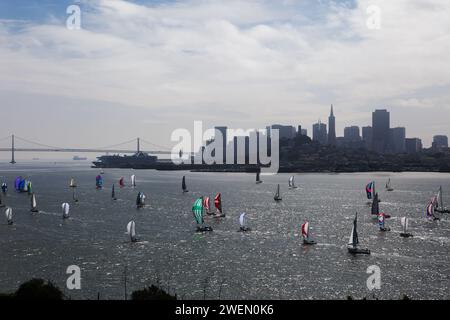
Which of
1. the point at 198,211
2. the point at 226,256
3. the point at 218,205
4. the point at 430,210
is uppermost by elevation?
the point at 198,211

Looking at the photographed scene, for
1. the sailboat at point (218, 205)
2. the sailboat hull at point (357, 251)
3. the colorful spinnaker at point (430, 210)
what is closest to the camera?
the sailboat hull at point (357, 251)

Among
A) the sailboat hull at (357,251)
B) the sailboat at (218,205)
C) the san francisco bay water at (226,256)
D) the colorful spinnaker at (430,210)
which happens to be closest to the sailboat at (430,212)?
the colorful spinnaker at (430,210)

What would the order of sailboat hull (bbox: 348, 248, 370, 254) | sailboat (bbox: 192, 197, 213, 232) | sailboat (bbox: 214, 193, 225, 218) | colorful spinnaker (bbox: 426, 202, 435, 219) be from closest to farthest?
sailboat hull (bbox: 348, 248, 370, 254)
sailboat (bbox: 192, 197, 213, 232)
colorful spinnaker (bbox: 426, 202, 435, 219)
sailboat (bbox: 214, 193, 225, 218)

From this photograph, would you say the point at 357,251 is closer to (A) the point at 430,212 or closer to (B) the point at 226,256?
(B) the point at 226,256

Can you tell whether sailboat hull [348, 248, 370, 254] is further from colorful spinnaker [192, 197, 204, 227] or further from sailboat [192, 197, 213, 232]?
colorful spinnaker [192, 197, 204, 227]

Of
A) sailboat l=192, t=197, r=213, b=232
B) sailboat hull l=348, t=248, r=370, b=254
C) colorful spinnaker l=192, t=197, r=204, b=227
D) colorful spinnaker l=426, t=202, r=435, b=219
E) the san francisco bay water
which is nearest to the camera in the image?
the san francisco bay water

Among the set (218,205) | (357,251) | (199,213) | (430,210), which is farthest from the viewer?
(218,205)

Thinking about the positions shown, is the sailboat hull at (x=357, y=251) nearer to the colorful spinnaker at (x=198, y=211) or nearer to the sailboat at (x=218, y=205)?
the colorful spinnaker at (x=198, y=211)

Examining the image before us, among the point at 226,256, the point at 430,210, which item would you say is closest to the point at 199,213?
the point at 226,256

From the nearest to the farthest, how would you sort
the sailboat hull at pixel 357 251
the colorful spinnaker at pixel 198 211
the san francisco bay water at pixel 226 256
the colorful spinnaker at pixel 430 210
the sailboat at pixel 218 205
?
the san francisco bay water at pixel 226 256, the sailboat hull at pixel 357 251, the colorful spinnaker at pixel 198 211, the colorful spinnaker at pixel 430 210, the sailboat at pixel 218 205

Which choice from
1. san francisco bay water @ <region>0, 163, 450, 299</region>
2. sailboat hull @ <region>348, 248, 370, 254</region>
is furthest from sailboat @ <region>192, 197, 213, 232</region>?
sailboat hull @ <region>348, 248, 370, 254</region>
